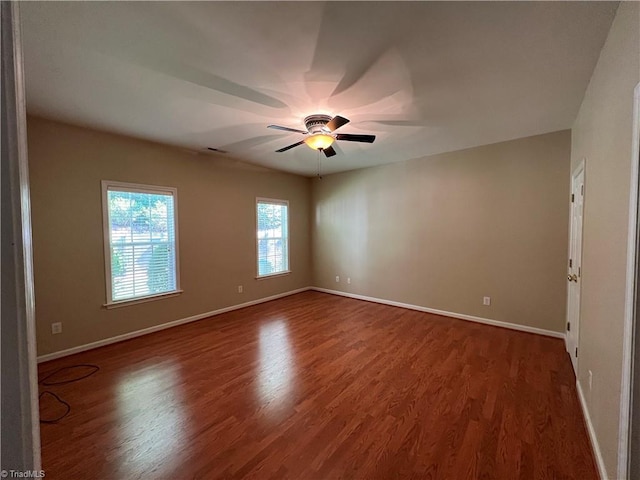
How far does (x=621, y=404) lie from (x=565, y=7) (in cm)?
205

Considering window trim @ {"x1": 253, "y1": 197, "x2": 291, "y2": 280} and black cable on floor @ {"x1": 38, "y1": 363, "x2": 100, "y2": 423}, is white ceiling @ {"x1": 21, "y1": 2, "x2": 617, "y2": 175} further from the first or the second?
black cable on floor @ {"x1": 38, "y1": 363, "x2": 100, "y2": 423}

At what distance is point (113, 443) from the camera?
1.87 meters

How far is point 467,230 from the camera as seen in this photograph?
13.7ft

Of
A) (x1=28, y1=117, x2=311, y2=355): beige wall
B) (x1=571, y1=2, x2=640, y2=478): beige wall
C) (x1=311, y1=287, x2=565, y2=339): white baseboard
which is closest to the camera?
(x1=571, y1=2, x2=640, y2=478): beige wall

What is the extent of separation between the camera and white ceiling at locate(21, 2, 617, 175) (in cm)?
156

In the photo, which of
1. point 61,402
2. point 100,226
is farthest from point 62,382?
point 100,226

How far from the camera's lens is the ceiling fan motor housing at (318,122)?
273cm

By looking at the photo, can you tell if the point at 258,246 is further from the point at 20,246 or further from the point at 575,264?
the point at 20,246

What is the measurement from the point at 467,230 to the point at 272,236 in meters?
3.50

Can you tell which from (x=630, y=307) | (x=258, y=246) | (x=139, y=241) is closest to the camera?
(x=630, y=307)

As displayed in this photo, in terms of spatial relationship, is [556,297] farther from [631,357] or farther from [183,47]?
[183,47]

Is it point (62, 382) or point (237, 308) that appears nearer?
point (62, 382)

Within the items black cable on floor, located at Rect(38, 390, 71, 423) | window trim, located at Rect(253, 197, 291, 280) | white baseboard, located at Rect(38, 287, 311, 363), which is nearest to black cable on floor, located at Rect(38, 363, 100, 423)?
black cable on floor, located at Rect(38, 390, 71, 423)

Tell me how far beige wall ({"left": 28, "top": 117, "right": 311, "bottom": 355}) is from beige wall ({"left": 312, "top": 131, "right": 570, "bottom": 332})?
205cm
